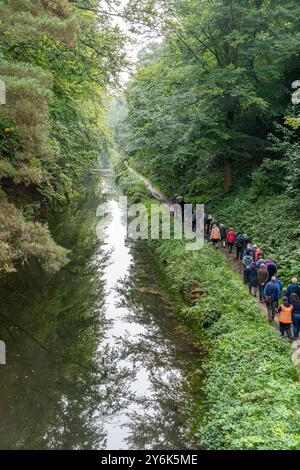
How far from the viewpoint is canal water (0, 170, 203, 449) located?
890 centimetres

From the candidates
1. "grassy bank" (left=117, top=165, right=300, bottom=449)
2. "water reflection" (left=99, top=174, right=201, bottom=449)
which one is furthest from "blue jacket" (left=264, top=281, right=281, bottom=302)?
"water reflection" (left=99, top=174, right=201, bottom=449)

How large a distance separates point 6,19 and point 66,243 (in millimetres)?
15964

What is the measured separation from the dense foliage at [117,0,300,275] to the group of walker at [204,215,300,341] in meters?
2.86

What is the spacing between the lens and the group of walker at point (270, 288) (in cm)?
1095

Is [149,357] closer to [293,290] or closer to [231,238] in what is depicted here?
[293,290]

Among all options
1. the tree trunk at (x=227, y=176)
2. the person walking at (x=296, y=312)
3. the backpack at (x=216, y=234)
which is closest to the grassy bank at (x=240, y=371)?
the person walking at (x=296, y=312)

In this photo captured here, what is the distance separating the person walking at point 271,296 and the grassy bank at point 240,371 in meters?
0.42

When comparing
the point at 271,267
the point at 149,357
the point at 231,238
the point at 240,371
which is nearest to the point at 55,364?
the point at 149,357

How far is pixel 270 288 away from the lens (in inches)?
474

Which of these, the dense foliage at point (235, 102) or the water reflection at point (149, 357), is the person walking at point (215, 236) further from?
the water reflection at point (149, 357)

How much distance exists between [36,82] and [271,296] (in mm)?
9034

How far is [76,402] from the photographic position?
9891 mm

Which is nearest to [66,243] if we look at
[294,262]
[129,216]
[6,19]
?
[129,216]
